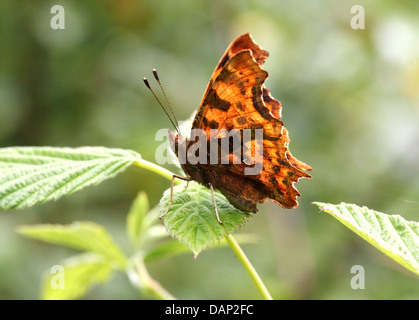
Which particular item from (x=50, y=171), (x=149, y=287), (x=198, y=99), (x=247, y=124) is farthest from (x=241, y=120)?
(x=198, y=99)

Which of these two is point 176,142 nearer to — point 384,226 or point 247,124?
point 247,124

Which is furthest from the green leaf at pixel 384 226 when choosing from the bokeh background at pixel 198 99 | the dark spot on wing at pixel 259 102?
the bokeh background at pixel 198 99

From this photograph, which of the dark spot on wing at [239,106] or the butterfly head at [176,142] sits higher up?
the dark spot on wing at [239,106]

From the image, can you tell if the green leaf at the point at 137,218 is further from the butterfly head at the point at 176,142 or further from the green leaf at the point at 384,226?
the green leaf at the point at 384,226

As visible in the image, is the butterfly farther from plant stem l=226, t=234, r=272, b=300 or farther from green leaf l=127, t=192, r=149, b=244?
green leaf l=127, t=192, r=149, b=244

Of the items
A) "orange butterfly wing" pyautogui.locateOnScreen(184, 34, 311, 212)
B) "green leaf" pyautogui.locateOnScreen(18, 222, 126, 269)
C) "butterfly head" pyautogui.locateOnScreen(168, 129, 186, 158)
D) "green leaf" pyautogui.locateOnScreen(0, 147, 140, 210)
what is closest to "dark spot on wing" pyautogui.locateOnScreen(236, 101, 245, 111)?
"orange butterfly wing" pyautogui.locateOnScreen(184, 34, 311, 212)
